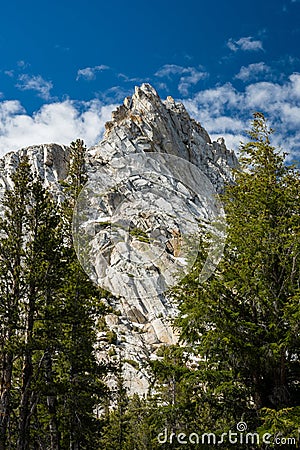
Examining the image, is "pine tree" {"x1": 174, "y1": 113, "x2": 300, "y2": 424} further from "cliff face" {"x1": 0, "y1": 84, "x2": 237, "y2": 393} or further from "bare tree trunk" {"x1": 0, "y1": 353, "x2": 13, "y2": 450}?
"bare tree trunk" {"x1": 0, "y1": 353, "x2": 13, "y2": 450}

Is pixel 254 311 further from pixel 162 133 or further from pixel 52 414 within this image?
pixel 162 133

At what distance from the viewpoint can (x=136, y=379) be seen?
3316 cm

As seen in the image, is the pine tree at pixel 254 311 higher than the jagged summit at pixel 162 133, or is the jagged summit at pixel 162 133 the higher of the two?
the jagged summit at pixel 162 133

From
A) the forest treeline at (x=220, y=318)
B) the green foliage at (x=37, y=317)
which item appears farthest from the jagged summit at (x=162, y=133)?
the forest treeline at (x=220, y=318)

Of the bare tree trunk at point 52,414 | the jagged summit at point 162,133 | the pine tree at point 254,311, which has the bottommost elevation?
the bare tree trunk at point 52,414

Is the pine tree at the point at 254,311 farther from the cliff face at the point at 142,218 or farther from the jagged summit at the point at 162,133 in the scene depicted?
the jagged summit at the point at 162,133

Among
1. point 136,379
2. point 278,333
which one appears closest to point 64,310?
point 278,333

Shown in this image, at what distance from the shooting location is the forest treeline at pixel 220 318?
7719mm

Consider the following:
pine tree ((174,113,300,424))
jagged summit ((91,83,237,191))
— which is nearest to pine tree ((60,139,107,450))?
pine tree ((174,113,300,424))

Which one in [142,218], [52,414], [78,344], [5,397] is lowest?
[52,414]

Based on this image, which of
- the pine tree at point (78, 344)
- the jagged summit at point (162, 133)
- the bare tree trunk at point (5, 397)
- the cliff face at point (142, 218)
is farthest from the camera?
the jagged summit at point (162, 133)

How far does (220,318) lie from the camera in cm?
766

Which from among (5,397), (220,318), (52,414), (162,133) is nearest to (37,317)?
(5,397)

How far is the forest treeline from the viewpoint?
25.3 ft
